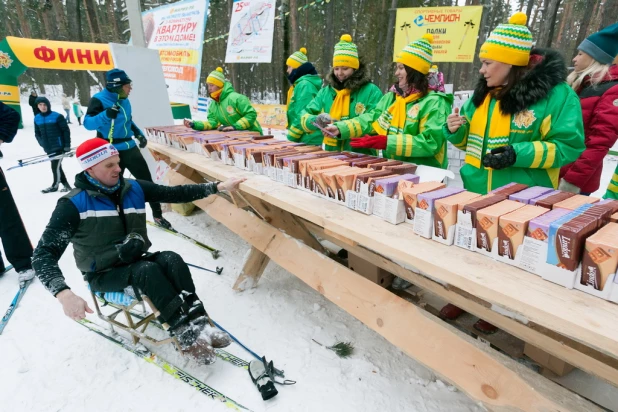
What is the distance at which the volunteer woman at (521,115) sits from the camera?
173 centimetres

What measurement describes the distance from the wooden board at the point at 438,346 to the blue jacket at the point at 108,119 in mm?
2854

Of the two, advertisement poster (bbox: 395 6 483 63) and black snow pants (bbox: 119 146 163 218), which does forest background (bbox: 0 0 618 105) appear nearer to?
advertisement poster (bbox: 395 6 483 63)

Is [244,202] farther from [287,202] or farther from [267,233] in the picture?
[287,202]

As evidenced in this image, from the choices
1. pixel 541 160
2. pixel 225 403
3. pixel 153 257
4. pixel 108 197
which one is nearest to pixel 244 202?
pixel 153 257

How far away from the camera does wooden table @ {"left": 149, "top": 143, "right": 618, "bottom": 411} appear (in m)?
1.08

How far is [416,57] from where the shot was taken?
229 centimetres

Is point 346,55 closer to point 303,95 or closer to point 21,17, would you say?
point 303,95

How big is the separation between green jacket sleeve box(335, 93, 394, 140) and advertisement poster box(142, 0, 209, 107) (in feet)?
16.8

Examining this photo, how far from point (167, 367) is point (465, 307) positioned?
179 cm

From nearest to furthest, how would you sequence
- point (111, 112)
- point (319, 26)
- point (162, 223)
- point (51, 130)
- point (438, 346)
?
point (438, 346) < point (111, 112) < point (162, 223) < point (51, 130) < point (319, 26)

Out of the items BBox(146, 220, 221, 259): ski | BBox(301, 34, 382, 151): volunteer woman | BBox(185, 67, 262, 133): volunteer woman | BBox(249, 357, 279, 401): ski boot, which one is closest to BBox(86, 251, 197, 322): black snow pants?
BBox(249, 357, 279, 401): ski boot

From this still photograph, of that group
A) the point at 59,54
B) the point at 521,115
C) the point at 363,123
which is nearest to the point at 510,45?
the point at 521,115

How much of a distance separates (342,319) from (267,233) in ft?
2.82

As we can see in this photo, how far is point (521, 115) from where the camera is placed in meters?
1.82
